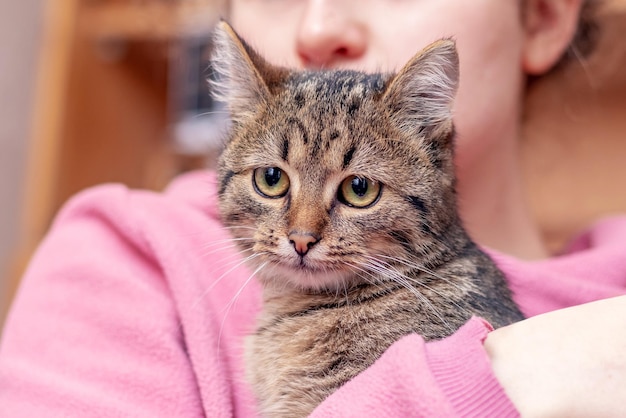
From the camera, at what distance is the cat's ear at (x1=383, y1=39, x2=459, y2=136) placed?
101 centimetres

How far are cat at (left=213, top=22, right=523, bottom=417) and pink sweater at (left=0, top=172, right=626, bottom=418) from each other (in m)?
0.13

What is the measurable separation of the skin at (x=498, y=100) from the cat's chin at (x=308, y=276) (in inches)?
10.5

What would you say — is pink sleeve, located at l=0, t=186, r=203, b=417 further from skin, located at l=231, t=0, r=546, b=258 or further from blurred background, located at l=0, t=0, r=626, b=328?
blurred background, located at l=0, t=0, r=626, b=328

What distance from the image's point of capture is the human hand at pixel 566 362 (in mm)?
792

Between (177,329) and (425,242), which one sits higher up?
(425,242)

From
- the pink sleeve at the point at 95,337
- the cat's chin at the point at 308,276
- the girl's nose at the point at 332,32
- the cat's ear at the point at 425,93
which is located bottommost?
the pink sleeve at the point at 95,337

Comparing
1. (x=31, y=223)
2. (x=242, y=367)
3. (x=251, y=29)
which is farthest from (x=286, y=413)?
(x=31, y=223)

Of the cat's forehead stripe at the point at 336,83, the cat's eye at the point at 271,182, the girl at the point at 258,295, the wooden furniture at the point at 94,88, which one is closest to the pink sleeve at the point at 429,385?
the girl at the point at 258,295

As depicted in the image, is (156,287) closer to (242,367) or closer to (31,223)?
(242,367)

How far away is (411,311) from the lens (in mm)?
1002

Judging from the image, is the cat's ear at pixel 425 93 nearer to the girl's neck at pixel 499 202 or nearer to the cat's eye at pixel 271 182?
the cat's eye at pixel 271 182

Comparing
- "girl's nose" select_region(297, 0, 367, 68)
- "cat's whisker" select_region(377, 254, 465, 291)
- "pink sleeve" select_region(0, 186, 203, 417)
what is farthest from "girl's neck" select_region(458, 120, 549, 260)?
"pink sleeve" select_region(0, 186, 203, 417)

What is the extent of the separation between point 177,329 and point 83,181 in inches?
65.0

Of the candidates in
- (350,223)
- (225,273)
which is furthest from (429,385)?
(225,273)
